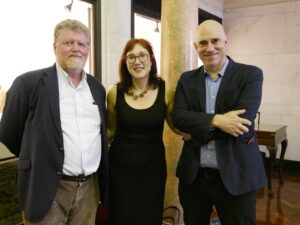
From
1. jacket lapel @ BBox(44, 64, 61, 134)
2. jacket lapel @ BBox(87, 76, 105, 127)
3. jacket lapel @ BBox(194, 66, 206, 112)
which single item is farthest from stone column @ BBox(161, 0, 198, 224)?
jacket lapel @ BBox(44, 64, 61, 134)

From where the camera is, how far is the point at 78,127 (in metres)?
A: 1.43

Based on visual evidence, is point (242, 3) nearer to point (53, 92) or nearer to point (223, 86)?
point (223, 86)

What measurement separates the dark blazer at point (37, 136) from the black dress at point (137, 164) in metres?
0.44

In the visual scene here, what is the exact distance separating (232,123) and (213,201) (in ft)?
1.59

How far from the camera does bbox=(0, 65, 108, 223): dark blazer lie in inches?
Result: 53.1

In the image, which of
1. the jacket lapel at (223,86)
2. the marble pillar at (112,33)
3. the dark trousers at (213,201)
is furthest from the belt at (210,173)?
the marble pillar at (112,33)

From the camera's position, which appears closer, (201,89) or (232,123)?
(232,123)

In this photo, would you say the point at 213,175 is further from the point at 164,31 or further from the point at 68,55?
the point at 164,31

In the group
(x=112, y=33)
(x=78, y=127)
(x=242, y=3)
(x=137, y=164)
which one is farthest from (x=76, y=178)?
(x=242, y=3)

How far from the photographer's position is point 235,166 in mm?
1418

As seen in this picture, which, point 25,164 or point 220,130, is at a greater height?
point 220,130

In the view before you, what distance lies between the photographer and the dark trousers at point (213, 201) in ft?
4.77

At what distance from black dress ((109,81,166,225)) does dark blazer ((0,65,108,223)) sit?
17.4 inches

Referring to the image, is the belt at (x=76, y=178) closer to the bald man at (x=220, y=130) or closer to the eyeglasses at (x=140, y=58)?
the bald man at (x=220, y=130)
